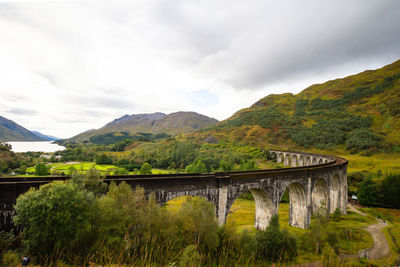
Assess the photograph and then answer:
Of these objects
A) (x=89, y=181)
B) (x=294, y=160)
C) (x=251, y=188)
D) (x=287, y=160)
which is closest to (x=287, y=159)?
(x=287, y=160)

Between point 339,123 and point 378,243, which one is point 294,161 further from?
point 339,123

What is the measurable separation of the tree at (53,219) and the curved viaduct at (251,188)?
173 inches

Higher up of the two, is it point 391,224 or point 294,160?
point 294,160

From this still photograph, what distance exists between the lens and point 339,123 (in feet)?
424

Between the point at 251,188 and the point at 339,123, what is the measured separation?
461 ft

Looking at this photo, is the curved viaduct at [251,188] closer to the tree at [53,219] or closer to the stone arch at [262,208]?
the stone arch at [262,208]

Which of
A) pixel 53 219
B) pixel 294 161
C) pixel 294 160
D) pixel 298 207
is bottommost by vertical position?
pixel 298 207

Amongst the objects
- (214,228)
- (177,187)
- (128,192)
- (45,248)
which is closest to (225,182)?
(177,187)

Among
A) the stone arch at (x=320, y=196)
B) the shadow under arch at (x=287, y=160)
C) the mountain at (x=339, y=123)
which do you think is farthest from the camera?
the mountain at (x=339, y=123)

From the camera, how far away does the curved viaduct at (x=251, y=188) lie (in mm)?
13344

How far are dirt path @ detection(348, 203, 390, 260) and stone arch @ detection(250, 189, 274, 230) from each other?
36.3 ft

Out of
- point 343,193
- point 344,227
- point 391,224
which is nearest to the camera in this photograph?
point 344,227

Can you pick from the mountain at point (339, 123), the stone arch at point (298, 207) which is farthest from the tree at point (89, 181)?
the mountain at point (339, 123)

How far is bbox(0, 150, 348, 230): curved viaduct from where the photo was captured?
525 inches
